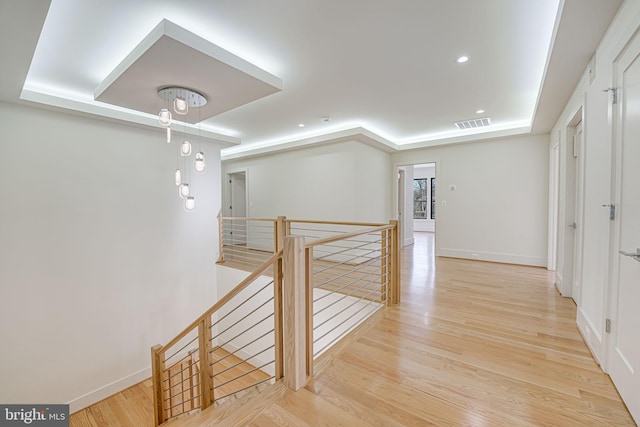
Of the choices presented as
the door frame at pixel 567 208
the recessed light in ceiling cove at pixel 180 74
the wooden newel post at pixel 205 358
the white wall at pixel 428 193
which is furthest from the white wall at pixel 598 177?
the white wall at pixel 428 193

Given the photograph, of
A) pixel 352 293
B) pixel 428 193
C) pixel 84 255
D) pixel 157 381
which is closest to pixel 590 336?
pixel 352 293

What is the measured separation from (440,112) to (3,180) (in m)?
5.44

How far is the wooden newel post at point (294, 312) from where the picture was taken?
162 cm

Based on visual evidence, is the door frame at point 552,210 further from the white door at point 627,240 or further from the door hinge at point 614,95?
the white door at point 627,240

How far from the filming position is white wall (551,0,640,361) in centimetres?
172

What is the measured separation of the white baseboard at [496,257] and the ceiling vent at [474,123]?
234cm

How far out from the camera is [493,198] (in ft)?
16.6

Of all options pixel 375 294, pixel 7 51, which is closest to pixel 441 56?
pixel 375 294

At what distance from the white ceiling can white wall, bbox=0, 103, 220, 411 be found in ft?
1.59

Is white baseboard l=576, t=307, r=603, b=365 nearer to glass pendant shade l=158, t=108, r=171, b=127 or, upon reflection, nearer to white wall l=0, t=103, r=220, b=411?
glass pendant shade l=158, t=108, r=171, b=127

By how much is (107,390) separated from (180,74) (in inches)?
160

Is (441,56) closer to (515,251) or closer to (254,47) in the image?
(254,47)

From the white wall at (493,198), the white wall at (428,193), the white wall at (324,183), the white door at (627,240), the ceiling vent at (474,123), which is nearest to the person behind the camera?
the white door at (627,240)

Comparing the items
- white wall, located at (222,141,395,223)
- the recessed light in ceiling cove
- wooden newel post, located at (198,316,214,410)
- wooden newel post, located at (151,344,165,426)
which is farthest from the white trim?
wooden newel post, located at (151,344,165,426)
